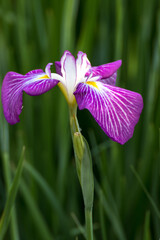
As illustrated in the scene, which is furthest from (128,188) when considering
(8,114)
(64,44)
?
(8,114)

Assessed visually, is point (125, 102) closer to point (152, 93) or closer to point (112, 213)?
point (112, 213)

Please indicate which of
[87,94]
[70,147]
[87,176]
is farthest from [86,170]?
[70,147]

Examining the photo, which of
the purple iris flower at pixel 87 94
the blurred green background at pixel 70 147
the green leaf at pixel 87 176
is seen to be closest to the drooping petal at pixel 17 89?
the purple iris flower at pixel 87 94

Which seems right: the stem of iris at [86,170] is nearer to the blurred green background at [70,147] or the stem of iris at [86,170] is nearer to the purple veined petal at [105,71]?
the purple veined petal at [105,71]

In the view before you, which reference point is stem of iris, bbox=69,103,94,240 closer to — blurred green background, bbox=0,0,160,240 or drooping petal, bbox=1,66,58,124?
drooping petal, bbox=1,66,58,124

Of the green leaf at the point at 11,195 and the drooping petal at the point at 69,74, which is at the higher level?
the drooping petal at the point at 69,74

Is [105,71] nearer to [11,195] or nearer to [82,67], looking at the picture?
[82,67]
